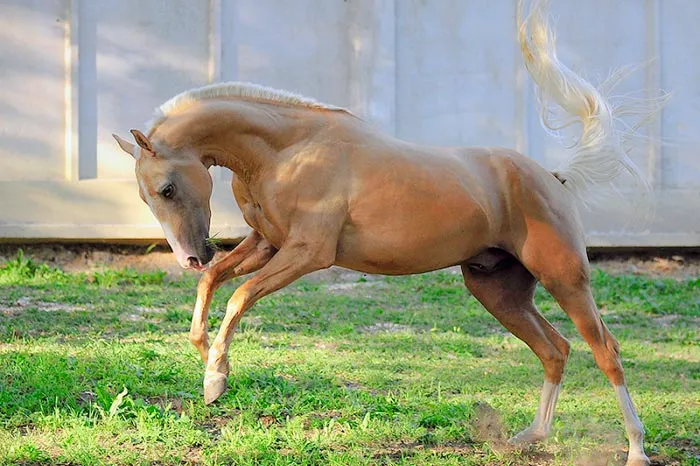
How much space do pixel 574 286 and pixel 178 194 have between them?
2.17 metres

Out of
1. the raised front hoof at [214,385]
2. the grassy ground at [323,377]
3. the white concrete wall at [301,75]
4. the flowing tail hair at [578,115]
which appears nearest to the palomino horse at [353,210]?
the raised front hoof at [214,385]

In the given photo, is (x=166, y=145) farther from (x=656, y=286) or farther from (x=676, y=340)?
(x=656, y=286)

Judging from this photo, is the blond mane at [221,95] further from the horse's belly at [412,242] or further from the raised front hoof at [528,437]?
the raised front hoof at [528,437]

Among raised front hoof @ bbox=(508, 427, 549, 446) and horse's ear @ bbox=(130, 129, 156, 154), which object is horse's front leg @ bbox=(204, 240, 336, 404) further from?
raised front hoof @ bbox=(508, 427, 549, 446)

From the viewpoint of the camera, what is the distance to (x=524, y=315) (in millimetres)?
5953

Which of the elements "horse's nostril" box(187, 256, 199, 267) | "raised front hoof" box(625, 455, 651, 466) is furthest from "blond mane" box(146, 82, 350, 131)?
"raised front hoof" box(625, 455, 651, 466)

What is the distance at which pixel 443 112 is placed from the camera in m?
12.5

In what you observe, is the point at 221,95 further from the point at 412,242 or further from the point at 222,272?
the point at 412,242

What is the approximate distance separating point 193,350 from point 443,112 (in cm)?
565

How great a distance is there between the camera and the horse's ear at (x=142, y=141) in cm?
498

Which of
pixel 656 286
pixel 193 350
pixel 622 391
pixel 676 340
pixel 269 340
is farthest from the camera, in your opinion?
pixel 656 286

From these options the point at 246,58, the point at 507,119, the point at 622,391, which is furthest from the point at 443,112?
the point at 622,391

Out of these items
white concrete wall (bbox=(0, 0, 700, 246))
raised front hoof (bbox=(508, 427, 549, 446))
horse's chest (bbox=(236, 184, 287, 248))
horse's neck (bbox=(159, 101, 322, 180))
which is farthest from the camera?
white concrete wall (bbox=(0, 0, 700, 246))

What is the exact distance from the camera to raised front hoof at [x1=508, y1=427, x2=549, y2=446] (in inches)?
230
